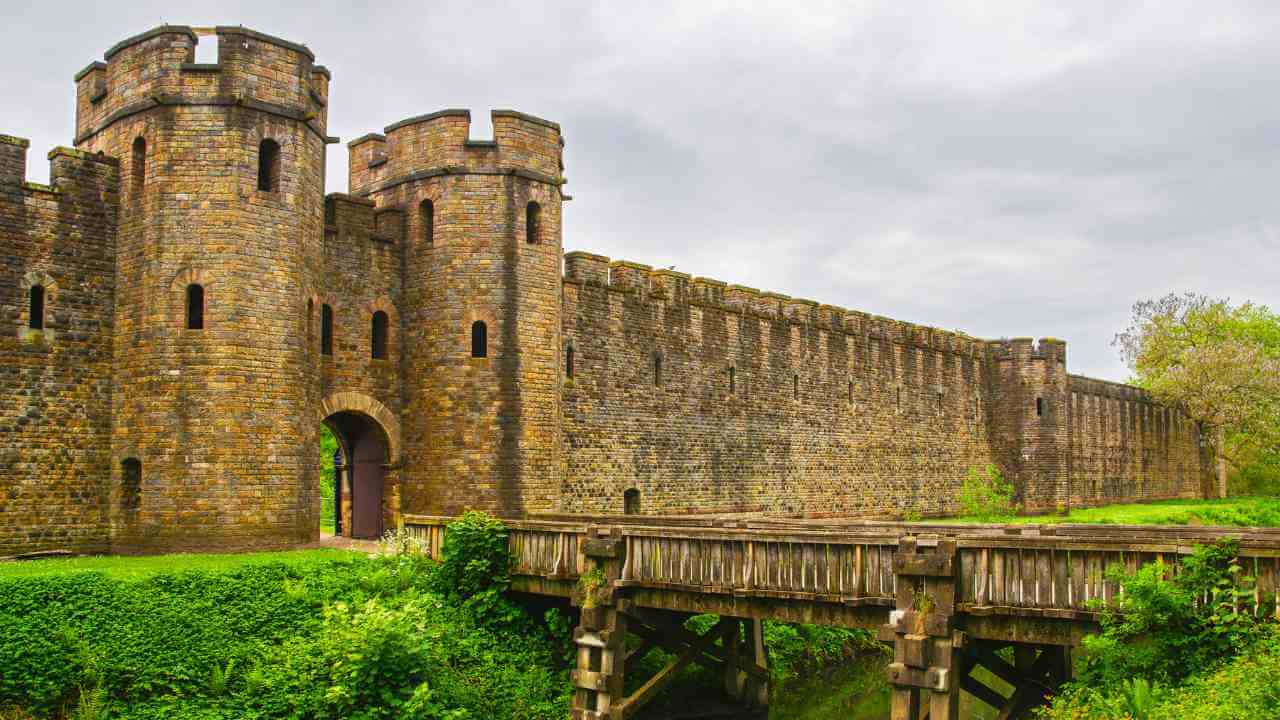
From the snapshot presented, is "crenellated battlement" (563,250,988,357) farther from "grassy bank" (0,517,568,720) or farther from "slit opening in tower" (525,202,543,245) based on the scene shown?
"grassy bank" (0,517,568,720)

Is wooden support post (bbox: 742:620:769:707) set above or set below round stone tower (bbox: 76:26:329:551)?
below

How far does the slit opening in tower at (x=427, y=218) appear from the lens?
2386 cm

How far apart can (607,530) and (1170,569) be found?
761 centimetres

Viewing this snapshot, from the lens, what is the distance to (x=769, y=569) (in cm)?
1455

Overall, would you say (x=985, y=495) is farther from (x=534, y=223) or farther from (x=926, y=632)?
(x=926, y=632)

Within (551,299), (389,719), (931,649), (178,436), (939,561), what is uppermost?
(551,299)

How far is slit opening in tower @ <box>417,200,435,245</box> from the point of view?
23859 mm

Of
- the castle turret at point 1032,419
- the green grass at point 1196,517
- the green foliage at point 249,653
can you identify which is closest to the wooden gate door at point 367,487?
the green foliage at point 249,653

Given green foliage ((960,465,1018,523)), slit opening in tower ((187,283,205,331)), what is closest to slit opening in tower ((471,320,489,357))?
slit opening in tower ((187,283,205,331))

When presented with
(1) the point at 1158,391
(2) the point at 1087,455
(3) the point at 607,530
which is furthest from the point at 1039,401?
(3) the point at 607,530

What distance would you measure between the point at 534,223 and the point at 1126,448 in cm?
3812

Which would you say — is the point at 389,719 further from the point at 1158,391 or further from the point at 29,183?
the point at 1158,391

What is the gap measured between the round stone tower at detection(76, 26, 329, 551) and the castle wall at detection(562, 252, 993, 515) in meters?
7.30

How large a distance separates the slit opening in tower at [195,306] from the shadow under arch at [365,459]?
9.95ft
